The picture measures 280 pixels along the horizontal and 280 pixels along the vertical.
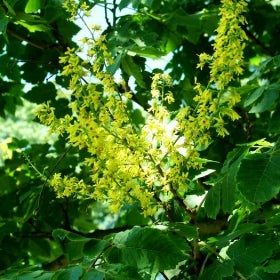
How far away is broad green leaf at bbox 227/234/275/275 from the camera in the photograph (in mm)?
1839

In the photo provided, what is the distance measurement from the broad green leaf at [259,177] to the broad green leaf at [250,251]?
24 centimetres

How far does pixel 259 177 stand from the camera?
176 centimetres

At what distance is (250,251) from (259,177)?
0.91 feet

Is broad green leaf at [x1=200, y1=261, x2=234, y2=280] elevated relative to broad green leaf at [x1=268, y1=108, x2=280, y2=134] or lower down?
lower down

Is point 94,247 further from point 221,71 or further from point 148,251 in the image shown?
point 221,71

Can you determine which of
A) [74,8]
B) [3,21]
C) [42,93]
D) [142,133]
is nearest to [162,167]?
[142,133]

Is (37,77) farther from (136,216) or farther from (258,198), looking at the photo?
(258,198)

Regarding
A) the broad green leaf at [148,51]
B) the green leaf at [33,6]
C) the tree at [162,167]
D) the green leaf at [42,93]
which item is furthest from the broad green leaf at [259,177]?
the green leaf at [42,93]

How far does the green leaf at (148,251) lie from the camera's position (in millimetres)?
1770

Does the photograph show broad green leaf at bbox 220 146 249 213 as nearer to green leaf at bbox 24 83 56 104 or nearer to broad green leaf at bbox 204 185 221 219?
broad green leaf at bbox 204 185 221 219

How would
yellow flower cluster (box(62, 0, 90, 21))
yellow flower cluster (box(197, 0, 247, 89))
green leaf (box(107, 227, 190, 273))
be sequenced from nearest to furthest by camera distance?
green leaf (box(107, 227, 190, 273)) < yellow flower cluster (box(197, 0, 247, 89)) < yellow flower cluster (box(62, 0, 90, 21))

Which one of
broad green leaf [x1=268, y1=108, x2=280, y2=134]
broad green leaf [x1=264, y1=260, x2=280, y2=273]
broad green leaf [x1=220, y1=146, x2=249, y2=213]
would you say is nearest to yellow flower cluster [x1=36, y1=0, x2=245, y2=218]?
broad green leaf [x1=220, y1=146, x2=249, y2=213]

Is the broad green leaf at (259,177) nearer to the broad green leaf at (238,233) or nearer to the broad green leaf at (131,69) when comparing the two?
the broad green leaf at (238,233)

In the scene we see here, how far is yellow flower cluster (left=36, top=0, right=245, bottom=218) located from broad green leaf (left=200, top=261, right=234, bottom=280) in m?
0.29
